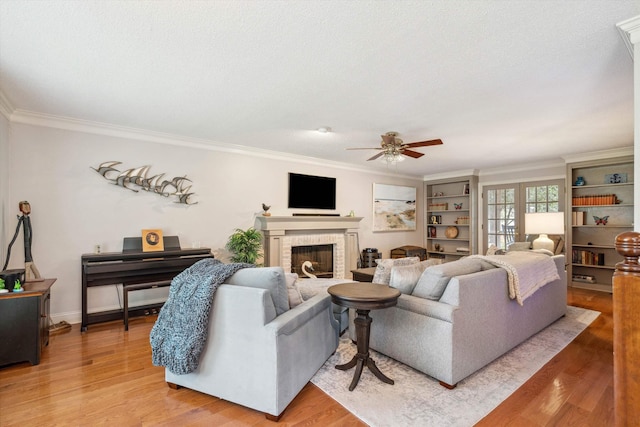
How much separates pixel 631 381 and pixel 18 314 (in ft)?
12.4

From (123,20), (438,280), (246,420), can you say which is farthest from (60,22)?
(438,280)

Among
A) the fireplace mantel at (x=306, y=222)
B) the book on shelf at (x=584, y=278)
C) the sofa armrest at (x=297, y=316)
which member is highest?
the fireplace mantel at (x=306, y=222)

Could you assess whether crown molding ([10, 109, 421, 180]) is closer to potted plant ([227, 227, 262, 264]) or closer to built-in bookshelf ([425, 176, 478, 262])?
potted plant ([227, 227, 262, 264])

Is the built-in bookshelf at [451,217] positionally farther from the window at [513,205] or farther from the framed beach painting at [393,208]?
the framed beach painting at [393,208]

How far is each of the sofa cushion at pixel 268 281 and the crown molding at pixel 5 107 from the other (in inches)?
115

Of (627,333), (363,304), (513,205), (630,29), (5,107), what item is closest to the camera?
(627,333)

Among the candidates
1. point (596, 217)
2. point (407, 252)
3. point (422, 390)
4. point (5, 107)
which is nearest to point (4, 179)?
point (5, 107)

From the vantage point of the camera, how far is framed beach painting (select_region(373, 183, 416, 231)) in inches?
268

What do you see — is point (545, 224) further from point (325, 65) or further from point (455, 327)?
point (325, 65)

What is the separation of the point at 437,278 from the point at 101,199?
12.9 ft

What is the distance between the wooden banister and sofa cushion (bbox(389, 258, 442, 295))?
1722 mm

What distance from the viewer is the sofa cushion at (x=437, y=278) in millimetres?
2381

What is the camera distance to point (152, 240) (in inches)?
155

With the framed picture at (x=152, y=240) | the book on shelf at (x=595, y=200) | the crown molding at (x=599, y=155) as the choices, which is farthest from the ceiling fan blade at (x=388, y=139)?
the book on shelf at (x=595, y=200)
